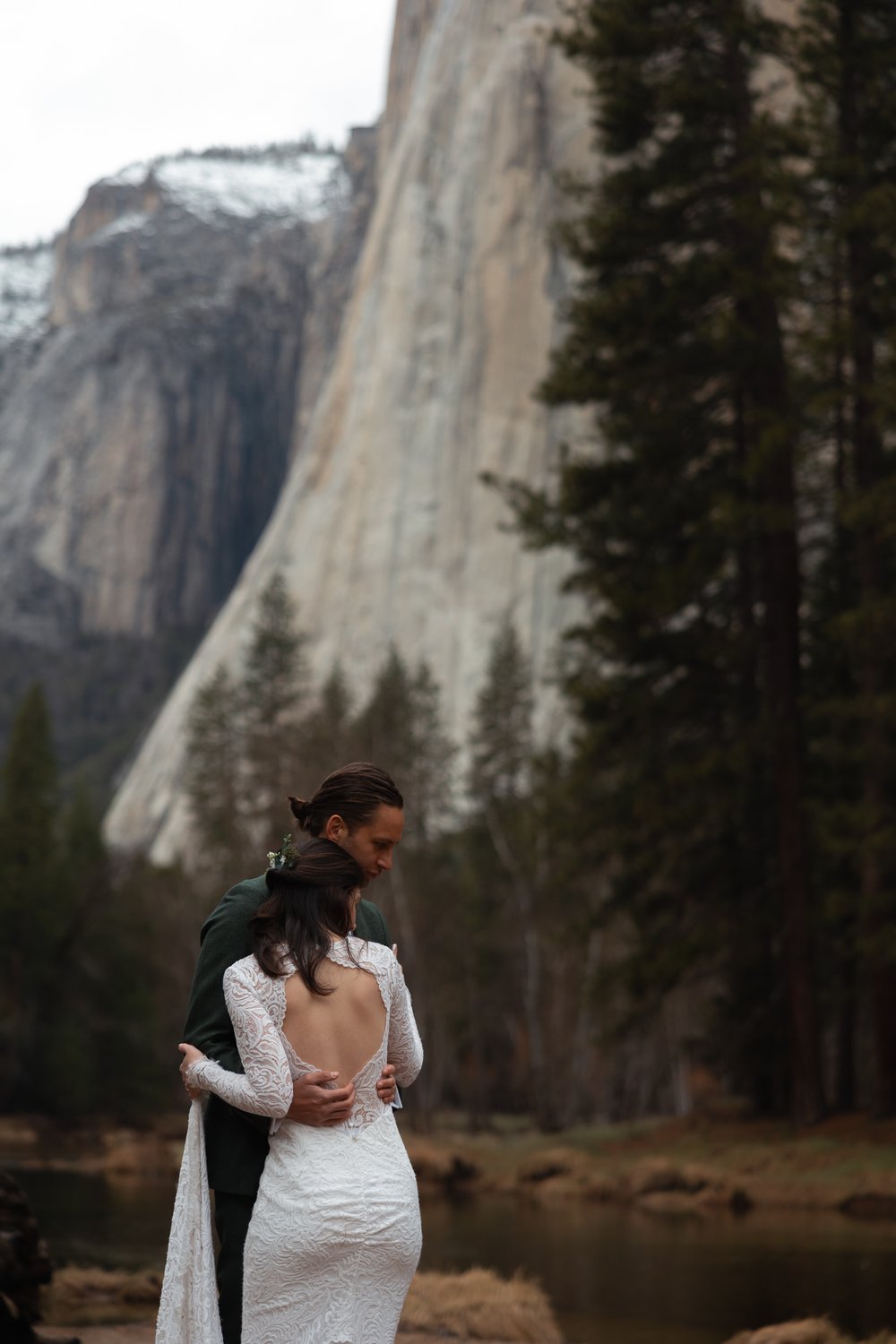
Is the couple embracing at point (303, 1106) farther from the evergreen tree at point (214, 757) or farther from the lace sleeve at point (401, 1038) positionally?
the evergreen tree at point (214, 757)

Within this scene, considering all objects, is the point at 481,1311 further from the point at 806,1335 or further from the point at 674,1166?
the point at 674,1166

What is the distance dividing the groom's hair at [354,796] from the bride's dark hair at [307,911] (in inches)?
2.9

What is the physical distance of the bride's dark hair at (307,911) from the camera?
403 centimetres

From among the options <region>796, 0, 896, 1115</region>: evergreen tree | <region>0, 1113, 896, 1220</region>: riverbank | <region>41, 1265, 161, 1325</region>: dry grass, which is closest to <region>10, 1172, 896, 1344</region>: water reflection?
<region>0, 1113, 896, 1220</region>: riverbank


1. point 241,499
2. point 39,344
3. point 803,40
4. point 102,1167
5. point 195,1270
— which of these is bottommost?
point 102,1167

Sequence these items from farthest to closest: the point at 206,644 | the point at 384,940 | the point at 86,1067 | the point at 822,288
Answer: the point at 206,644
the point at 86,1067
the point at 822,288
the point at 384,940

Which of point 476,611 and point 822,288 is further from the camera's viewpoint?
point 476,611

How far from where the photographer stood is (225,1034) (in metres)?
4.24

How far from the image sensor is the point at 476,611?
2539 inches

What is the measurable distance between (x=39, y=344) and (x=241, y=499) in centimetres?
3031

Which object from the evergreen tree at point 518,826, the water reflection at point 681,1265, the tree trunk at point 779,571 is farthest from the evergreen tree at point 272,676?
the water reflection at point 681,1265

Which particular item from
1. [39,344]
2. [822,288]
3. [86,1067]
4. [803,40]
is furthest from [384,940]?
[39,344]

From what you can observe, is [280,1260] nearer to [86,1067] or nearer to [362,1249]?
[362,1249]

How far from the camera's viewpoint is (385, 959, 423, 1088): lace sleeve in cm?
420
